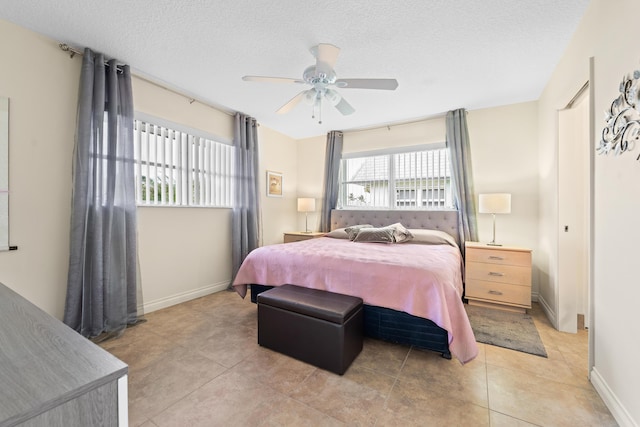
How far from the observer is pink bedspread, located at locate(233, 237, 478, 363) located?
1.84 meters

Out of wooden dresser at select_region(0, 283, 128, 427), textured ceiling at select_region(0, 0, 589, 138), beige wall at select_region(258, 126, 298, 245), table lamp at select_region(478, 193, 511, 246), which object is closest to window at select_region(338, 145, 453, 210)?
table lamp at select_region(478, 193, 511, 246)

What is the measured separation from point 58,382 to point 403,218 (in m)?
4.11

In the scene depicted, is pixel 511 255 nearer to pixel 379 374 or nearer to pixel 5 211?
pixel 379 374

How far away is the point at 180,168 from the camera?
334 cm

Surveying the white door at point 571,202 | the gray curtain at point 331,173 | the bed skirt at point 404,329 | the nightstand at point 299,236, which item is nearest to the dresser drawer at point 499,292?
the white door at point 571,202

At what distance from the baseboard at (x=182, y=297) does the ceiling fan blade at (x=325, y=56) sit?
3005 mm

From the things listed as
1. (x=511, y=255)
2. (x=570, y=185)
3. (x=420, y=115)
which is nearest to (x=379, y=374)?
(x=511, y=255)

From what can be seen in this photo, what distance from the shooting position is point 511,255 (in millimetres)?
2982

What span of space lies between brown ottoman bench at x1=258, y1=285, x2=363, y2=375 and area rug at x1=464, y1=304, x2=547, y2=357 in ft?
4.27

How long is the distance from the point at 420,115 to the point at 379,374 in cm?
353

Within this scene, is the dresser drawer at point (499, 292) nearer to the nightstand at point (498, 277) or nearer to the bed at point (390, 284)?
the nightstand at point (498, 277)

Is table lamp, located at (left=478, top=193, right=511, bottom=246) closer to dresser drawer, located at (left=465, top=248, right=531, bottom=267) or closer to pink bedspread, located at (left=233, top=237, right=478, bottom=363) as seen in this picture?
dresser drawer, located at (left=465, top=248, right=531, bottom=267)

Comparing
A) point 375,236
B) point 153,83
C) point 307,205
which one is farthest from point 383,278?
point 153,83

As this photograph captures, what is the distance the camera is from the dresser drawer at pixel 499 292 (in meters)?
2.91
